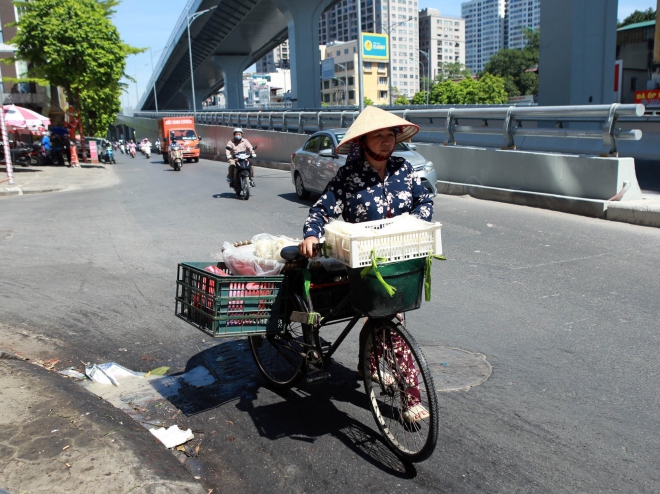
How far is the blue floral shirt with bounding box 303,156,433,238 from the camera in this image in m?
3.78

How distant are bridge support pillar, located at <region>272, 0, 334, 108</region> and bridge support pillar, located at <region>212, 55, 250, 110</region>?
95.1ft

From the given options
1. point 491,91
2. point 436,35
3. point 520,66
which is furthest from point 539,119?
point 436,35

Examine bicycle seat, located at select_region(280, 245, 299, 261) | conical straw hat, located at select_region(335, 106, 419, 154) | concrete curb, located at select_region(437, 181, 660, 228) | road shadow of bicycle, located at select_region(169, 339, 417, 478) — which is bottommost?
road shadow of bicycle, located at select_region(169, 339, 417, 478)

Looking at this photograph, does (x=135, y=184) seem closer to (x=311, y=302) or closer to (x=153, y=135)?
(x=311, y=302)

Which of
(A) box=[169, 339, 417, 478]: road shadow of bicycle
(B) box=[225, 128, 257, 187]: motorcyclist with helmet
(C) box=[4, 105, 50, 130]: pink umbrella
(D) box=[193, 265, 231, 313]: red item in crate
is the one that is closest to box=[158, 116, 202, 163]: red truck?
(C) box=[4, 105, 50, 130]: pink umbrella

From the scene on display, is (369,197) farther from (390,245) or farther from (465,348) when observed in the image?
(465,348)

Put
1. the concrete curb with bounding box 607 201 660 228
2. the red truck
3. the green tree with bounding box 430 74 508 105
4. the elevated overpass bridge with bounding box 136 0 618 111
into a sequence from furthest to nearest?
the green tree with bounding box 430 74 508 105
the red truck
the elevated overpass bridge with bounding box 136 0 618 111
the concrete curb with bounding box 607 201 660 228

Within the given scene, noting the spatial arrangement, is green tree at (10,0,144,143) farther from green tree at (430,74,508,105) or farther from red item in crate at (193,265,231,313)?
green tree at (430,74,508,105)

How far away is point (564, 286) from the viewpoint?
261 inches

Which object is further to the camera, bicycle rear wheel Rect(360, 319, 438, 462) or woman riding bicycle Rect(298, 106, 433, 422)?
woman riding bicycle Rect(298, 106, 433, 422)

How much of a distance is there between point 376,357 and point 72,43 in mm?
32809

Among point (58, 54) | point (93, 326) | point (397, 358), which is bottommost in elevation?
point (93, 326)

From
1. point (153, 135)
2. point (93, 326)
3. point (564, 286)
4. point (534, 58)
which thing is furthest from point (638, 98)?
point (534, 58)

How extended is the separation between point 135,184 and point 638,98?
35.3 meters
